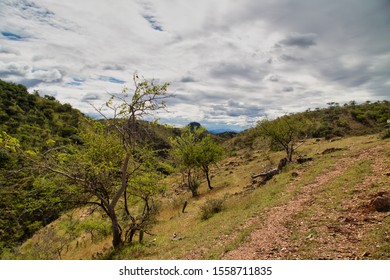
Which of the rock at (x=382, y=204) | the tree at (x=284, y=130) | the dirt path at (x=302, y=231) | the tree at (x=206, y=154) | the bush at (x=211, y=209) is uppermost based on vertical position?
the tree at (x=284, y=130)

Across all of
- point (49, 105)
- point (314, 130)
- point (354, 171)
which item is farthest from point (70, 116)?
point (354, 171)

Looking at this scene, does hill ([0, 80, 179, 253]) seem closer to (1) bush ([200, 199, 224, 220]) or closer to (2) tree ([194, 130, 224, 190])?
(2) tree ([194, 130, 224, 190])

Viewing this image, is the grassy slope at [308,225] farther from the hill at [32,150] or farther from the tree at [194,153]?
the tree at [194,153]

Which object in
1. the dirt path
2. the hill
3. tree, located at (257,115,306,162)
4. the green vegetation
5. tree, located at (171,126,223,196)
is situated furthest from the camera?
tree, located at (171,126,223,196)

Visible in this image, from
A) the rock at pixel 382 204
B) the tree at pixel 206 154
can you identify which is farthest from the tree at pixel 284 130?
the rock at pixel 382 204

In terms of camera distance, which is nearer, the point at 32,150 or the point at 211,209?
the point at 32,150

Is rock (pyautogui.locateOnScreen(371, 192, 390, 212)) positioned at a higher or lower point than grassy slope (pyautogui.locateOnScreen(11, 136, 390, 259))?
higher

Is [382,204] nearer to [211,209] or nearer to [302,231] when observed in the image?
[302,231]

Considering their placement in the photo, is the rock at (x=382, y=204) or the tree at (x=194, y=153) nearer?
the rock at (x=382, y=204)

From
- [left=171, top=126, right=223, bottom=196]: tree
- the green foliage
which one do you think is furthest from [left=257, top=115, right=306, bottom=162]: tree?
the green foliage

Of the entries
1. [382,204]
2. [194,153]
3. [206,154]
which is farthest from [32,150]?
[206,154]

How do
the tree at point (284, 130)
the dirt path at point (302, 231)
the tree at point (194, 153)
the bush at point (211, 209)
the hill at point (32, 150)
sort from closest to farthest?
the dirt path at point (302, 231)
the hill at point (32, 150)
the bush at point (211, 209)
the tree at point (284, 130)
the tree at point (194, 153)
